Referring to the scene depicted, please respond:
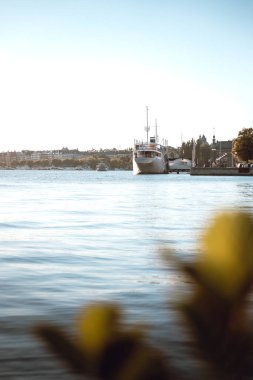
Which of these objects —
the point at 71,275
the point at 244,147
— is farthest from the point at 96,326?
the point at 244,147

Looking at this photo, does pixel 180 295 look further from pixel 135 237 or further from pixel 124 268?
pixel 135 237

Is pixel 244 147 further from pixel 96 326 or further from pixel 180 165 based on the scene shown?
pixel 96 326

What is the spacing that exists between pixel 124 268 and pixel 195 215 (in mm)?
13927

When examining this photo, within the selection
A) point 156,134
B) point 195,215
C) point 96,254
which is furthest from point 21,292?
point 156,134

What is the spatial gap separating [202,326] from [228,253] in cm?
12

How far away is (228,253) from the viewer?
0.73m

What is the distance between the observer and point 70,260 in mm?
10828

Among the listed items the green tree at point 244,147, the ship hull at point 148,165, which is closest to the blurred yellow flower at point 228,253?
the green tree at point 244,147

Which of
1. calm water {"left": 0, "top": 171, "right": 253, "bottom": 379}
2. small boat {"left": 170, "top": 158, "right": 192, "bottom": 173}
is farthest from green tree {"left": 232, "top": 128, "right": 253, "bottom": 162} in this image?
calm water {"left": 0, "top": 171, "right": 253, "bottom": 379}

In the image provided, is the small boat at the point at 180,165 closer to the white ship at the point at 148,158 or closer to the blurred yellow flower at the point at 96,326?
the white ship at the point at 148,158

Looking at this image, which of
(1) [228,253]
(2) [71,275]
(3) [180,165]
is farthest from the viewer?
(3) [180,165]

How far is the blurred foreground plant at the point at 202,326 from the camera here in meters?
0.74

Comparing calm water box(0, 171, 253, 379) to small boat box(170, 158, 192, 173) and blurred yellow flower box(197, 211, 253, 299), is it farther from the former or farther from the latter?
small boat box(170, 158, 192, 173)

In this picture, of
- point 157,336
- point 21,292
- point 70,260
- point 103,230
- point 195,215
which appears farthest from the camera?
point 195,215
